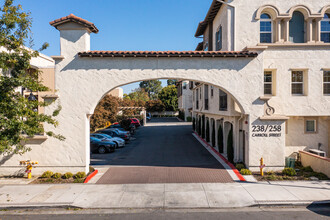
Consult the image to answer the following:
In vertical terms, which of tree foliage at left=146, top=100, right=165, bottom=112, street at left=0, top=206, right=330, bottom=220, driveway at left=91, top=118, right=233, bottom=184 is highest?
tree foliage at left=146, top=100, right=165, bottom=112

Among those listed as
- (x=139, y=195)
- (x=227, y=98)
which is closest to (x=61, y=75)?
(x=139, y=195)

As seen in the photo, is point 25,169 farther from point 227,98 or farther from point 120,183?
point 227,98

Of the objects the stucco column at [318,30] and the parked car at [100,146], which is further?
the parked car at [100,146]

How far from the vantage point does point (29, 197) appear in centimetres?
1077

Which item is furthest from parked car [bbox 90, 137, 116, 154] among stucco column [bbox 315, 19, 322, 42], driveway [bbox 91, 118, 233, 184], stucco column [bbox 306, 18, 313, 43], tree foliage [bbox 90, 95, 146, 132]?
stucco column [bbox 315, 19, 322, 42]

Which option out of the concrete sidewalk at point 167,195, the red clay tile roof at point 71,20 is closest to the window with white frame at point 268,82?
the concrete sidewalk at point 167,195

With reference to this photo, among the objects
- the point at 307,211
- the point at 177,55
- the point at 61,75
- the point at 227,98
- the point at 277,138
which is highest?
the point at 177,55

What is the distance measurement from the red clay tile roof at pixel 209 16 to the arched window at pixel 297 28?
4.85 m

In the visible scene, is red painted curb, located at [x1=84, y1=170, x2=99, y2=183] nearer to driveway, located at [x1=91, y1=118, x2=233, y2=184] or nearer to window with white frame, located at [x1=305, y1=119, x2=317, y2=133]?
driveway, located at [x1=91, y1=118, x2=233, y2=184]

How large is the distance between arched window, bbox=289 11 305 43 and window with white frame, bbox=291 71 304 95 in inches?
84.9

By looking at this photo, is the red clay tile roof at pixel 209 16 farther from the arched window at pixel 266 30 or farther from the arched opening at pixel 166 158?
the arched opening at pixel 166 158

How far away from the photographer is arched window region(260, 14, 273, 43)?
651 inches

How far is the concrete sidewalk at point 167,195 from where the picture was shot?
10.1 metres

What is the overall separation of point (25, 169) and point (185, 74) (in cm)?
960
